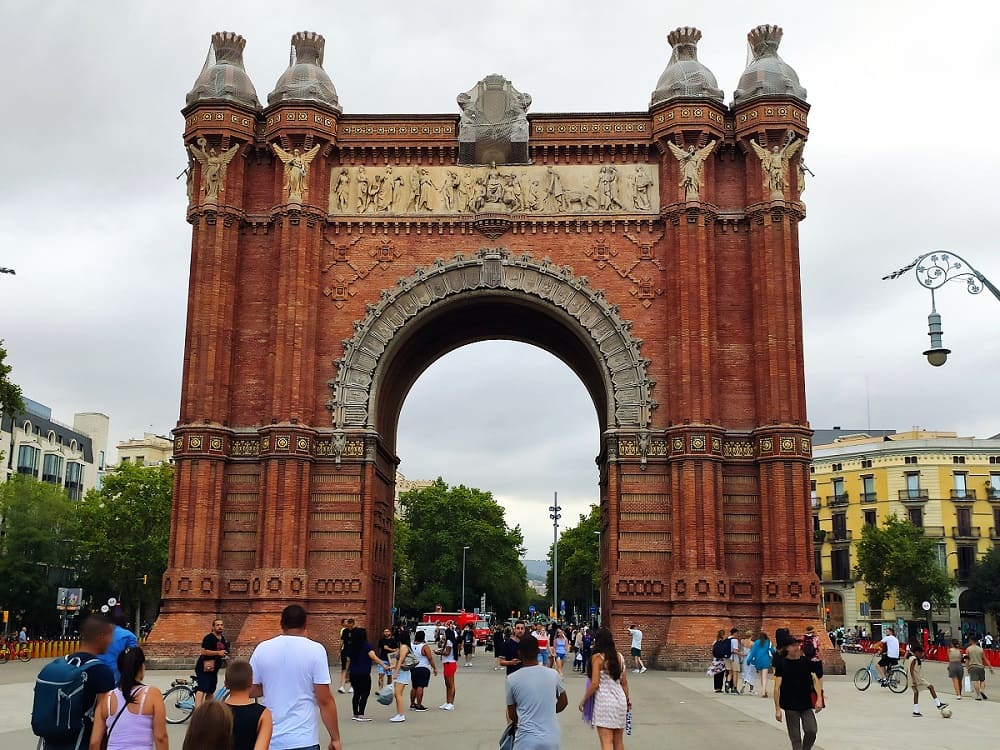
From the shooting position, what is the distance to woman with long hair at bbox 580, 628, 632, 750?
10.4m

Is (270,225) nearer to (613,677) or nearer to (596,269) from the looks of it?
(596,269)

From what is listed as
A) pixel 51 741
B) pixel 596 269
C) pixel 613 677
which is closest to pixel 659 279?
pixel 596 269

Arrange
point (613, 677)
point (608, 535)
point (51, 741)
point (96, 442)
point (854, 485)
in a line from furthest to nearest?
point (96, 442) < point (854, 485) < point (608, 535) < point (613, 677) < point (51, 741)

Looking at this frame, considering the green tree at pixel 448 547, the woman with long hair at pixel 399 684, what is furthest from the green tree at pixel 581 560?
the woman with long hair at pixel 399 684

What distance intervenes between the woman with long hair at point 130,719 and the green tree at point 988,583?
216 ft

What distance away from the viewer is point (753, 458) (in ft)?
107

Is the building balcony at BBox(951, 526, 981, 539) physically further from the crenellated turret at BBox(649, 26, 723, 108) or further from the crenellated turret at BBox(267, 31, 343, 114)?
the crenellated turret at BBox(267, 31, 343, 114)

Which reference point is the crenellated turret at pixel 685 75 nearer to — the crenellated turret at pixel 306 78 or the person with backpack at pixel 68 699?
the crenellated turret at pixel 306 78

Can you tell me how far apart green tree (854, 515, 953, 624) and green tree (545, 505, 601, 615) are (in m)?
29.4

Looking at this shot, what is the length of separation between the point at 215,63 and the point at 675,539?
869 inches

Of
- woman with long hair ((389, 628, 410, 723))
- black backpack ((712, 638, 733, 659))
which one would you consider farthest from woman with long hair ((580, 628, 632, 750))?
black backpack ((712, 638, 733, 659))

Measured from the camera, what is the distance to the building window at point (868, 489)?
73.9 m

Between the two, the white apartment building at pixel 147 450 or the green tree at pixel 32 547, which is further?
the white apartment building at pixel 147 450

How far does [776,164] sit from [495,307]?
10.4 metres
